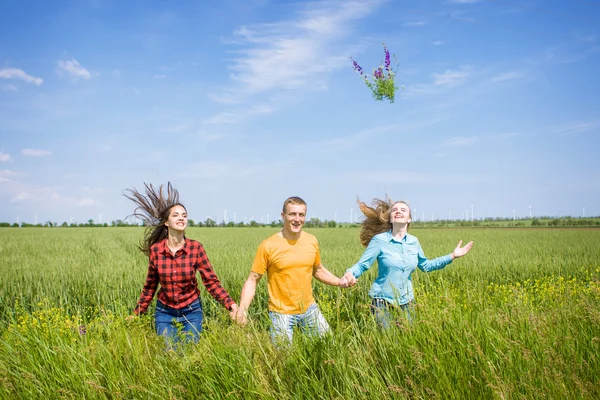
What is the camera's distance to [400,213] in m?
5.58

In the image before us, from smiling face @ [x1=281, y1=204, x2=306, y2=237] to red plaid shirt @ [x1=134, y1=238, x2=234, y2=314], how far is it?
1032 mm

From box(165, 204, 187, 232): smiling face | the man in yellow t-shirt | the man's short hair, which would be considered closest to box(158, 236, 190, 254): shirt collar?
box(165, 204, 187, 232): smiling face

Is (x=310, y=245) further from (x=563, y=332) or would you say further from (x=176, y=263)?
(x=563, y=332)

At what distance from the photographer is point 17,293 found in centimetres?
884

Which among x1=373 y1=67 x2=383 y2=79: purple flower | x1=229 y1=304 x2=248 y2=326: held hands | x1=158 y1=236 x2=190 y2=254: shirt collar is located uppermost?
x1=373 y1=67 x2=383 y2=79: purple flower

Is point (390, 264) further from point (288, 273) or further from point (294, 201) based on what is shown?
point (294, 201)

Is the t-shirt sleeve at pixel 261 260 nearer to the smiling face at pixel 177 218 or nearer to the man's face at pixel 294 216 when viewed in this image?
the man's face at pixel 294 216

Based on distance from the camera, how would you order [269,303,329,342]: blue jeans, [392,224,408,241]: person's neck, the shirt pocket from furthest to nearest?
[392,224,408,241]: person's neck, the shirt pocket, [269,303,329,342]: blue jeans

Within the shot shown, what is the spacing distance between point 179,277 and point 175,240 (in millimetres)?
432

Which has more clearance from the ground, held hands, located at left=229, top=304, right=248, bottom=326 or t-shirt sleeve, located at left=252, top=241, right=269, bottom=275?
t-shirt sleeve, located at left=252, top=241, right=269, bottom=275

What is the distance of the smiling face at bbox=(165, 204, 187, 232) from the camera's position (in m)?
5.19

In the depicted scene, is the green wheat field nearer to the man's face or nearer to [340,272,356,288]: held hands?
[340,272,356,288]: held hands

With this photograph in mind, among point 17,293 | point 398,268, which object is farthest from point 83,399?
point 17,293

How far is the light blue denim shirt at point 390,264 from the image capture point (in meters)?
5.30
